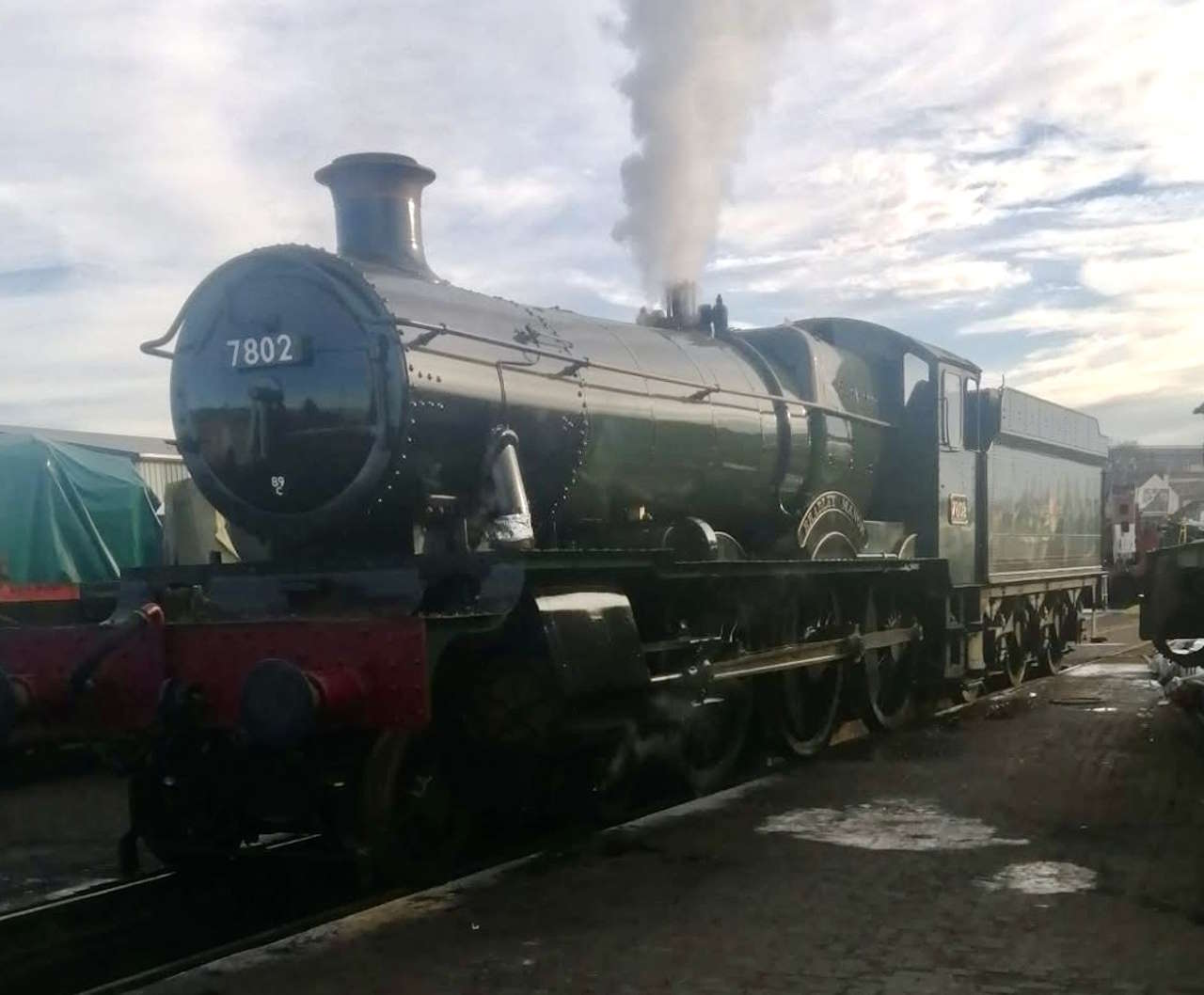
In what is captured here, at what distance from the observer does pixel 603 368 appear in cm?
711

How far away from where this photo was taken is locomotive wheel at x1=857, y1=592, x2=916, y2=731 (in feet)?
33.3

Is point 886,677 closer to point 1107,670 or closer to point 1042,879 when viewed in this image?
point 1042,879

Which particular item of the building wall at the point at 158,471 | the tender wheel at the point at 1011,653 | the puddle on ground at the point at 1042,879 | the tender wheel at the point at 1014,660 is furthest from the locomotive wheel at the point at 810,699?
the building wall at the point at 158,471

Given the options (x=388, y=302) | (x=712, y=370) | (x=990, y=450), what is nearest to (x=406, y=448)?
(x=388, y=302)

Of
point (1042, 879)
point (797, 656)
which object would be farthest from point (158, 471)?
point (1042, 879)

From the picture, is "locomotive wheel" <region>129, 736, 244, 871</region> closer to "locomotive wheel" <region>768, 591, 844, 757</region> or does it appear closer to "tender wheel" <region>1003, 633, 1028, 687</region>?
"locomotive wheel" <region>768, 591, 844, 757</region>

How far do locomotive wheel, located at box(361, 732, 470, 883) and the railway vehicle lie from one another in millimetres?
16

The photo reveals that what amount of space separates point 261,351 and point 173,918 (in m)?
2.66

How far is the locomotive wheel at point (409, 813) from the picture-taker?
562 centimetres

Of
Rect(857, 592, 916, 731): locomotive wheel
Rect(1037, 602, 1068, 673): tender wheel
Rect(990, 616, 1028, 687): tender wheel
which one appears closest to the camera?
Rect(857, 592, 916, 731): locomotive wheel

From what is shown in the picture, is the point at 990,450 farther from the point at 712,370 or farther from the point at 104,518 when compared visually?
the point at 104,518

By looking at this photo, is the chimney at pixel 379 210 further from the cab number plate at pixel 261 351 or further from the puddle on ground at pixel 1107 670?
the puddle on ground at pixel 1107 670

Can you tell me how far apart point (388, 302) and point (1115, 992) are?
161 inches

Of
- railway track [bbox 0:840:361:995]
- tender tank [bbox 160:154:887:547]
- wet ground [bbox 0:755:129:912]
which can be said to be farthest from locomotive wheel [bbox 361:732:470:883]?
wet ground [bbox 0:755:129:912]
